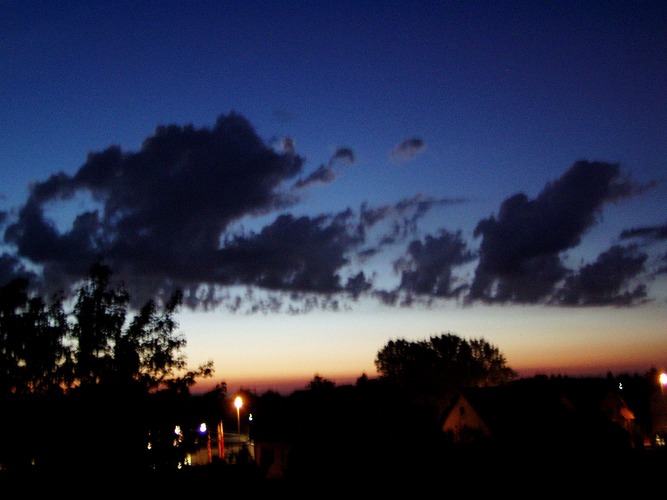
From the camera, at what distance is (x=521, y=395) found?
182ft

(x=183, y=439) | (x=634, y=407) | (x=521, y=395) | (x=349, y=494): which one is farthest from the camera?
(x=634, y=407)

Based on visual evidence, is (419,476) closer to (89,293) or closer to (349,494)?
(349,494)

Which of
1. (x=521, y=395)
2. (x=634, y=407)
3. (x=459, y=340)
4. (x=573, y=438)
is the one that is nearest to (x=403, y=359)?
(x=459, y=340)

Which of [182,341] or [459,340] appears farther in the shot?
[459,340]

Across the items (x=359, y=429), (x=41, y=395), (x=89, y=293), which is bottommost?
(x=359, y=429)

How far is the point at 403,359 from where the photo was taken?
115688 millimetres

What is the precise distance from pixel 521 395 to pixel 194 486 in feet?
145

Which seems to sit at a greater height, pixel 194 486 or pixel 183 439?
pixel 183 439

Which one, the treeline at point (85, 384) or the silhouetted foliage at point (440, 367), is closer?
the treeline at point (85, 384)

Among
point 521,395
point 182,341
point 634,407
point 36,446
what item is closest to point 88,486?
point 36,446

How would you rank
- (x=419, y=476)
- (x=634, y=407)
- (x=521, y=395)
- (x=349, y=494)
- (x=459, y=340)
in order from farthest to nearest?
1. (x=459, y=340)
2. (x=634, y=407)
3. (x=521, y=395)
4. (x=419, y=476)
5. (x=349, y=494)

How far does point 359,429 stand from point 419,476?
1.96 metres

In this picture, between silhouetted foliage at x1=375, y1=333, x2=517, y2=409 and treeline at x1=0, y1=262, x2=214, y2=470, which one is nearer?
treeline at x1=0, y1=262, x2=214, y2=470

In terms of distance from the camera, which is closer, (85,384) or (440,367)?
(85,384)
